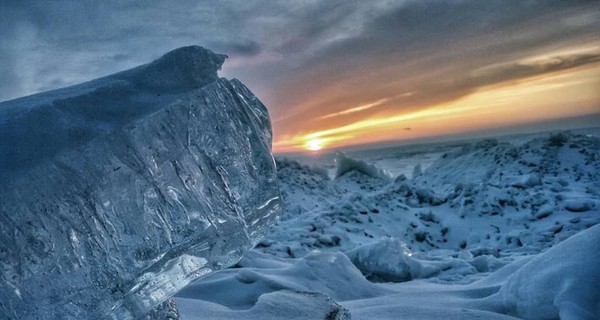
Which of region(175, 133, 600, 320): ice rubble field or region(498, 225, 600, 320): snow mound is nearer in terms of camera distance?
region(498, 225, 600, 320): snow mound

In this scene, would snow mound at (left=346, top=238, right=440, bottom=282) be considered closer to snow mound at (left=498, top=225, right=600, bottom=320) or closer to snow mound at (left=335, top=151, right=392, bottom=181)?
snow mound at (left=498, top=225, right=600, bottom=320)

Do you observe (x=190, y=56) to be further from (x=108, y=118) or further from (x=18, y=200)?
A: (x=18, y=200)

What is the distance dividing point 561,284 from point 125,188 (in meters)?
1.94

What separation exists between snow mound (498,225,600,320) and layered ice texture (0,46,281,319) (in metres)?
1.44

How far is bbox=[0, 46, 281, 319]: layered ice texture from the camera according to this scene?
1069mm

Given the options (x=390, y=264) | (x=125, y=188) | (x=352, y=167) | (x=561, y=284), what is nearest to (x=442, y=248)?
(x=390, y=264)

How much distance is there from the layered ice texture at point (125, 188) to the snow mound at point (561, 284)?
1.44 metres

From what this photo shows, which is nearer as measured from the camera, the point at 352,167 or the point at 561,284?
the point at 561,284

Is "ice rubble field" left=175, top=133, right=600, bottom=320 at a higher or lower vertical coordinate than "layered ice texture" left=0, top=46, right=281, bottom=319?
lower

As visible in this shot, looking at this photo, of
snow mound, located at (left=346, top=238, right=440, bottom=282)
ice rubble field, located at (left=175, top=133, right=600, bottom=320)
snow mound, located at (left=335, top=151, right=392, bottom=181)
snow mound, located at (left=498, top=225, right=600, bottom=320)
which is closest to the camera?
snow mound, located at (left=498, top=225, right=600, bottom=320)

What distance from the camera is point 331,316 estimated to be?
5.57 feet

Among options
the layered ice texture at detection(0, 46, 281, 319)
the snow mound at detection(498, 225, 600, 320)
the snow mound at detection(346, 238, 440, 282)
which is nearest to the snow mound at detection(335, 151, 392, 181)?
the snow mound at detection(346, 238, 440, 282)

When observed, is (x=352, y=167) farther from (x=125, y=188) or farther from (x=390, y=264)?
(x=125, y=188)

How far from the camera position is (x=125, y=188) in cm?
118
